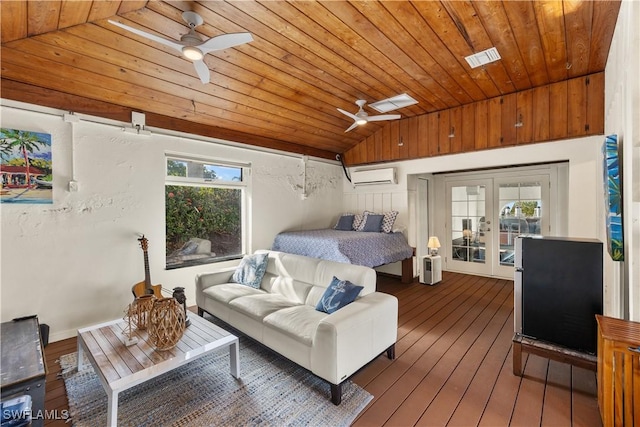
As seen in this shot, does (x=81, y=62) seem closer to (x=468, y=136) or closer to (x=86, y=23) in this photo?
(x=86, y=23)

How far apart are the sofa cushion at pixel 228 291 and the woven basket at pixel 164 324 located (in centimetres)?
87

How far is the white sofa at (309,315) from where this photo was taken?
6.22 ft

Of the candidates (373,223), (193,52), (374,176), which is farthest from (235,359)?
(374,176)

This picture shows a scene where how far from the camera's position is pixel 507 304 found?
3.86 meters

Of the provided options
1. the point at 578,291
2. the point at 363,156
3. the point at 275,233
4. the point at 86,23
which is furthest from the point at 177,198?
the point at 578,291

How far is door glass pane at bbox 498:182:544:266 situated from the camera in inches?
190

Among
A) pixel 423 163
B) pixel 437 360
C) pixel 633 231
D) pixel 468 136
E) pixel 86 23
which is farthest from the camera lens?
pixel 423 163

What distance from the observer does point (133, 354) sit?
187 cm

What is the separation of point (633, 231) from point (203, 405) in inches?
116

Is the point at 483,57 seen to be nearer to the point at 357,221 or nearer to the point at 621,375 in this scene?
the point at 621,375

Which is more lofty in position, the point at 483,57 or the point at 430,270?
the point at 483,57

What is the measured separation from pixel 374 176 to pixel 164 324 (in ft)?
14.2

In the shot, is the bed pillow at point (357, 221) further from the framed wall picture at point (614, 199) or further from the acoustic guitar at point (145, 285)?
the framed wall picture at point (614, 199)

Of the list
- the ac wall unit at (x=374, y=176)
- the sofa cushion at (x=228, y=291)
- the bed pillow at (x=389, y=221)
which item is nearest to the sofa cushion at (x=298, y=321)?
the sofa cushion at (x=228, y=291)
